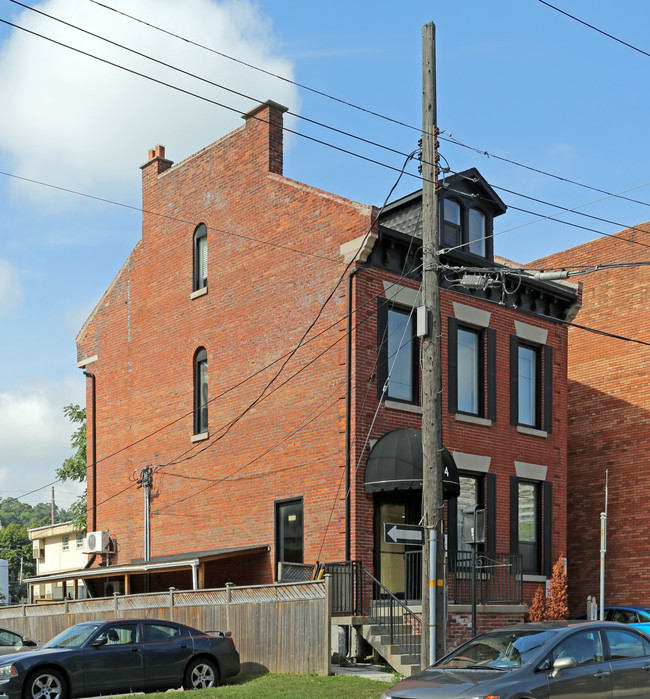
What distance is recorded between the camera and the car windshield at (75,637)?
680 inches

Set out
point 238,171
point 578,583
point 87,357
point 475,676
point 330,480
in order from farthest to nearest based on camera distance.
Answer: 1. point 87,357
2. point 578,583
3. point 238,171
4. point 330,480
5. point 475,676

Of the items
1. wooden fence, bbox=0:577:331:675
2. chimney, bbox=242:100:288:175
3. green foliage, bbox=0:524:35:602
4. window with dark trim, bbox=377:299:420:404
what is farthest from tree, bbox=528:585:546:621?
green foliage, bbox=0:524:35:602

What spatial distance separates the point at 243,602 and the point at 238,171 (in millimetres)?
11440

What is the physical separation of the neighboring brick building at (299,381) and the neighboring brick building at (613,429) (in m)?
2.92

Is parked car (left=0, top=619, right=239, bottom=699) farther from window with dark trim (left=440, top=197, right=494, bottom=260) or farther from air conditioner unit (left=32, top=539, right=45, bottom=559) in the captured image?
air conditioner unit (left=32, top=539, right=45, bottom=559)

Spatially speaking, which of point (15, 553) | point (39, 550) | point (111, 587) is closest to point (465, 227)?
point (111, 587)

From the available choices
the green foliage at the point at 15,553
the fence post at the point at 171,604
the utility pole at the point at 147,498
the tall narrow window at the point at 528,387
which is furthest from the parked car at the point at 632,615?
the green foliage at the point at 15,553

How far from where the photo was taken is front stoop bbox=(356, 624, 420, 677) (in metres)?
18.4

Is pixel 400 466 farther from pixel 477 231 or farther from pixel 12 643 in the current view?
pixel 12 643

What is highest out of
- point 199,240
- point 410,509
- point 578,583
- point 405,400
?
point 199,240

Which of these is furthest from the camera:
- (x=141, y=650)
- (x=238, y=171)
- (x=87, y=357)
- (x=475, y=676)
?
(x=87, y=357)

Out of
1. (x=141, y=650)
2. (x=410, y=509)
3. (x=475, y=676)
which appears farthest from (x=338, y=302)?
(x=475, y=676)

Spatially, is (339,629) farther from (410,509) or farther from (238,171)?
(238,171)

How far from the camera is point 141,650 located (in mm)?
17484
